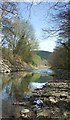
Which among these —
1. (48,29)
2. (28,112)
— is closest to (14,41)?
(48,29)

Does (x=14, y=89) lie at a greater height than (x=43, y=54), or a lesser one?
lesser

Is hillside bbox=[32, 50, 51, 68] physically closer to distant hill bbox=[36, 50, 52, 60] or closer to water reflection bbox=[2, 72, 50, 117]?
distant hill bbox=[36, 50, 52, 60]

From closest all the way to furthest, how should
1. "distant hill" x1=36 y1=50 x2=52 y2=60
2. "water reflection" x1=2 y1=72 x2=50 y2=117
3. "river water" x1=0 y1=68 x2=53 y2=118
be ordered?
"distant hill" x1=36 y1=50 x2=52 y2=60 → "river water" x1=0 y1=68 x2=53 y2=118 → "water reflection" x1=2 y1=72 x2=50 y2=117

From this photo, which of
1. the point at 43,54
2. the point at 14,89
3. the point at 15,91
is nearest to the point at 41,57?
the point at 43,54

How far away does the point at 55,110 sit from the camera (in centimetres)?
245

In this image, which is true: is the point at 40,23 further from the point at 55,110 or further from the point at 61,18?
the point at 55,110

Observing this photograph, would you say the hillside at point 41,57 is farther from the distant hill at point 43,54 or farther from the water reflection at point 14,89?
the water reflection at point 14,89

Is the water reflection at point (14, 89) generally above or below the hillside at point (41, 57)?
below

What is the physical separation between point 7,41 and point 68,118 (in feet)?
2.63

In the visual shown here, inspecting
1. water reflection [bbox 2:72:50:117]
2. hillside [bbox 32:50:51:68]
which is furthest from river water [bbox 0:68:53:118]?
hillside [bbox 32:50:51:68]

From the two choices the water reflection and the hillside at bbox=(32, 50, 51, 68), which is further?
the water reflection

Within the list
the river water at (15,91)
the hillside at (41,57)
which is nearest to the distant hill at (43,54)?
the hillside at (41,57)

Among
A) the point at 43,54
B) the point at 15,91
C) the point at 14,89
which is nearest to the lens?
the point at 43,54

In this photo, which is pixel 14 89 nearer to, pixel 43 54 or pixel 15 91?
pixel 15 91
